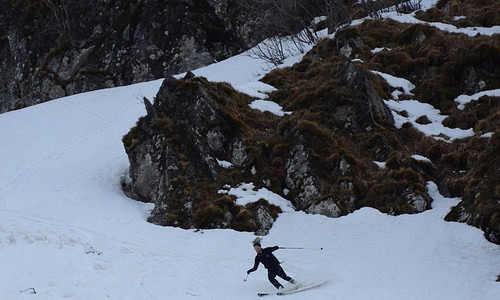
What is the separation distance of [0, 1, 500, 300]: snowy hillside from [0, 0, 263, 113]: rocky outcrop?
20247mm

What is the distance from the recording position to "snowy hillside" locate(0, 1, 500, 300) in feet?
51.3

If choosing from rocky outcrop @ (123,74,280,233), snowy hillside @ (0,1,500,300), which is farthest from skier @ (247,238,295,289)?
rocky outcrop @ (123,74,280,233)

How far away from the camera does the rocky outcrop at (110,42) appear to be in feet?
157

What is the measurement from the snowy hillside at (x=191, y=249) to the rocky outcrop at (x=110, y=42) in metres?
20.2

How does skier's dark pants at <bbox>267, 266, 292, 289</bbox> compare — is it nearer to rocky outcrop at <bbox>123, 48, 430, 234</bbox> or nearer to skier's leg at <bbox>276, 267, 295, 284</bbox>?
skier's leg at <bbox>276, 267, 295, 284</bbox>

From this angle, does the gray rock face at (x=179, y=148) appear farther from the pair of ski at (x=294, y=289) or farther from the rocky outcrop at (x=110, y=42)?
the rocky outcrop at (x=110, y=42)

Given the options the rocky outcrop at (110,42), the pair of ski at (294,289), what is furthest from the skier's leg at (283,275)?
the rocky outcrop at (110,42)

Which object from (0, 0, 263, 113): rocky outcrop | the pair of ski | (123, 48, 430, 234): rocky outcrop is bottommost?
the pair of ski

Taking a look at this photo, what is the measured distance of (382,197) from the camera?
21766mm

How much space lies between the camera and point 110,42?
49.4 metres

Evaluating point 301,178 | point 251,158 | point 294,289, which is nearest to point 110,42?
point 251,158

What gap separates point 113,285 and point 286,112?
15.4 meters

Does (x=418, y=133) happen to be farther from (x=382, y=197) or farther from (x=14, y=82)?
(x=14, y=82)

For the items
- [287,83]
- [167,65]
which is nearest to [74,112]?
[167,65]
